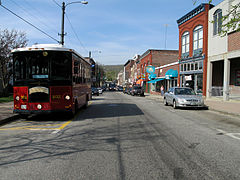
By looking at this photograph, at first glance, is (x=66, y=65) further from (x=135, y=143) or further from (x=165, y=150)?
(x=165, y=150)

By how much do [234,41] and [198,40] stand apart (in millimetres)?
6662

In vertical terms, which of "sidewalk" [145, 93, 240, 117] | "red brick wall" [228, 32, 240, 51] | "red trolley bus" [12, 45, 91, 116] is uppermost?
"red brick wall" [228, 32, 240, 51]

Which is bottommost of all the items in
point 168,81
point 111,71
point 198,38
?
point 168,81

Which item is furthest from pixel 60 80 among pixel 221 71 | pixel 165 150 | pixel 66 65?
pixel 221 71

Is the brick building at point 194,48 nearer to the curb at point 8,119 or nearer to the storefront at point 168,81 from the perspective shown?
the storefront at point 168,81

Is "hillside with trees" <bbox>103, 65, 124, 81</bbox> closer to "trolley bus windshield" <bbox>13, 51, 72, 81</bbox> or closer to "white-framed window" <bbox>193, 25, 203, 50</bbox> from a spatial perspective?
"white-framed window" <bbox>193, 25, 203, 50</bbox>

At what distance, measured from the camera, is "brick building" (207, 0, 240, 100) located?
20.0 m

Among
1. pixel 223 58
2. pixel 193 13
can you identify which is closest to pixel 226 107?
pixel 223 58

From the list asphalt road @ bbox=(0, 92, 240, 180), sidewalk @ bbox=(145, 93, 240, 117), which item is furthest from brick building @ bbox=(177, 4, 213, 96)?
asphalt road @ bbox=(0, 92, 240, 180)

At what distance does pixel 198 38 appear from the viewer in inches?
1034

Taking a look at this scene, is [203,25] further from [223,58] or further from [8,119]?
[8,119]

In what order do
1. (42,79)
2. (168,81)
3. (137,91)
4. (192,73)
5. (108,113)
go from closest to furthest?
(42,79) → (108,113) → (192,73) → (168,81) → (137,91)

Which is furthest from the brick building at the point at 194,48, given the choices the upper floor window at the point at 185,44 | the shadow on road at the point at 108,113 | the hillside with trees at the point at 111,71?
the hillside with trees at the point at 111,71

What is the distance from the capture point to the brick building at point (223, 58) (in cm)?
2005
